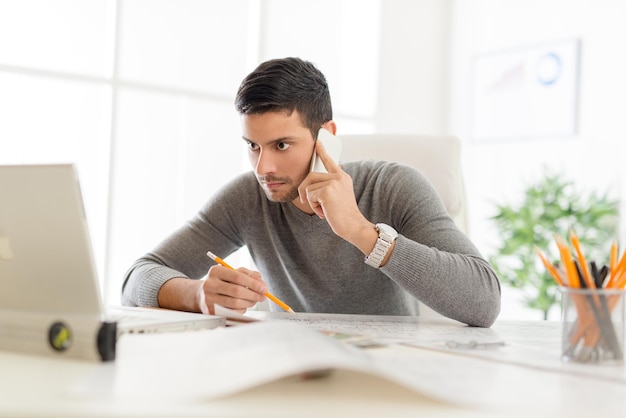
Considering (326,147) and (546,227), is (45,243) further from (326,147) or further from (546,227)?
(546,227)

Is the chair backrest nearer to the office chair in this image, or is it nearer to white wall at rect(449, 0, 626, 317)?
the office chair

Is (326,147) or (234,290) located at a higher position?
(326,147)

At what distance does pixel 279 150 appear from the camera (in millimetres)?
1668

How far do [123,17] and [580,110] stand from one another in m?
2.28

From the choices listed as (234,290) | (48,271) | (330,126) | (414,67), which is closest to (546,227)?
(414,67)

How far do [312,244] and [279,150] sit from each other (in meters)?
0.26

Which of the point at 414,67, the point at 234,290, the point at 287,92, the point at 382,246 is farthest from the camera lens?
the point at 414,67

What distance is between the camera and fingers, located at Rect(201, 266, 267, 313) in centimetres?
127

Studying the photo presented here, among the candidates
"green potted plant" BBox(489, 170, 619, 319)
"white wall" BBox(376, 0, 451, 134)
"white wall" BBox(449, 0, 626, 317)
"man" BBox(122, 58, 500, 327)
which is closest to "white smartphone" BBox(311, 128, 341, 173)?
"man" BBox(122, 58, 500, 327)

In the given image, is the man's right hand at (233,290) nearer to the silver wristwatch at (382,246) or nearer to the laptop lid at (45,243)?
the silver wristwatch at (382,246)

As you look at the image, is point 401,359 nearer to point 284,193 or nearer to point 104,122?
point 284,193

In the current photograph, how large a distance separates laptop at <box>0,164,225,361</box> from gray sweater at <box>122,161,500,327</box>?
64 centimetres

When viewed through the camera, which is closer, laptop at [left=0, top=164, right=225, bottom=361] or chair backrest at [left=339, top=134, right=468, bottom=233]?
laptop at [left=0, top=164, right=225, bottom=361]

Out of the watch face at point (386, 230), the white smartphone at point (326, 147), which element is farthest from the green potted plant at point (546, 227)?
the watch face at point (386, 230)
